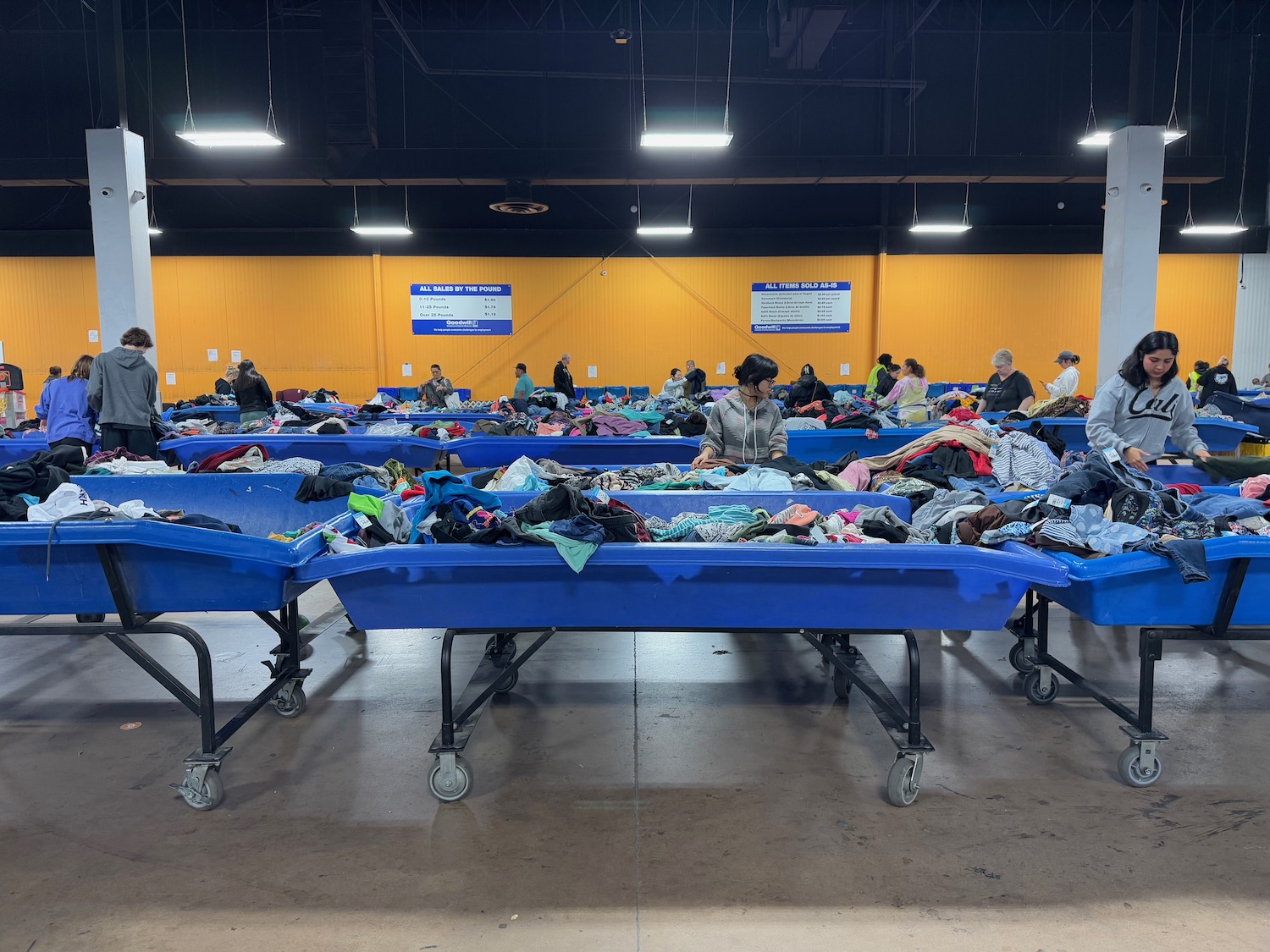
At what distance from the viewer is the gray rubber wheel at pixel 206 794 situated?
2412 mm

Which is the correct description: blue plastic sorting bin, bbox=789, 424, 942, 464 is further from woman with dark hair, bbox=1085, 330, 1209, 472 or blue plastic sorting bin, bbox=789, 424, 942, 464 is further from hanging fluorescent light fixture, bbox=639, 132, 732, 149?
hanging fluorescent light fixture, bbox=639, 132, 732, 149

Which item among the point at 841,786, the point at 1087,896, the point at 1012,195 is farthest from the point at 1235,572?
the point at 1012,195

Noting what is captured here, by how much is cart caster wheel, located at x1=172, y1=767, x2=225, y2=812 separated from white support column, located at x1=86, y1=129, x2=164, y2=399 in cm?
691

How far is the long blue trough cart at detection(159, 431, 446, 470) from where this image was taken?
19.0 feet

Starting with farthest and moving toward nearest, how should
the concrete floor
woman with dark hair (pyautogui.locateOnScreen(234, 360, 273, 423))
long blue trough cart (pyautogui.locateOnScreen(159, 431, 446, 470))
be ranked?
woman with dark hair (pyautogui.locateOnScreen(234, 360, 273, 423)) < long blue trough cart (pyautogui.locateOnScreen(159, 431, 446, 470)) < the concrete floor

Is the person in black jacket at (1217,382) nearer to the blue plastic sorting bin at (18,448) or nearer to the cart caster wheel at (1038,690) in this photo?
the cart caster wheel at (1038,690)

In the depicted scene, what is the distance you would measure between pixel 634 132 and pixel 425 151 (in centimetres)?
332

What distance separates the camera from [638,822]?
236cm

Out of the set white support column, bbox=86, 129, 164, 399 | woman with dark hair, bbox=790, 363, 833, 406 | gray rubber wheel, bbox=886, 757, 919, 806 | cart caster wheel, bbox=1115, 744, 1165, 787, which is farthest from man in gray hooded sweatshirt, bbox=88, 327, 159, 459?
woman with dark hair, bbox=790, 363, 833, 406

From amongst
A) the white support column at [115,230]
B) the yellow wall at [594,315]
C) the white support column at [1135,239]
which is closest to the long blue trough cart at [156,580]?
the white support column at [115,230]

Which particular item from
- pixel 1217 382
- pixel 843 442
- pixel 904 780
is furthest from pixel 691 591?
pixel 1217 382

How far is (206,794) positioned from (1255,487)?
3882 mm

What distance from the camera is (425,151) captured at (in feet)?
35.2

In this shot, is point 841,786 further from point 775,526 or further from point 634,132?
point 634,132
